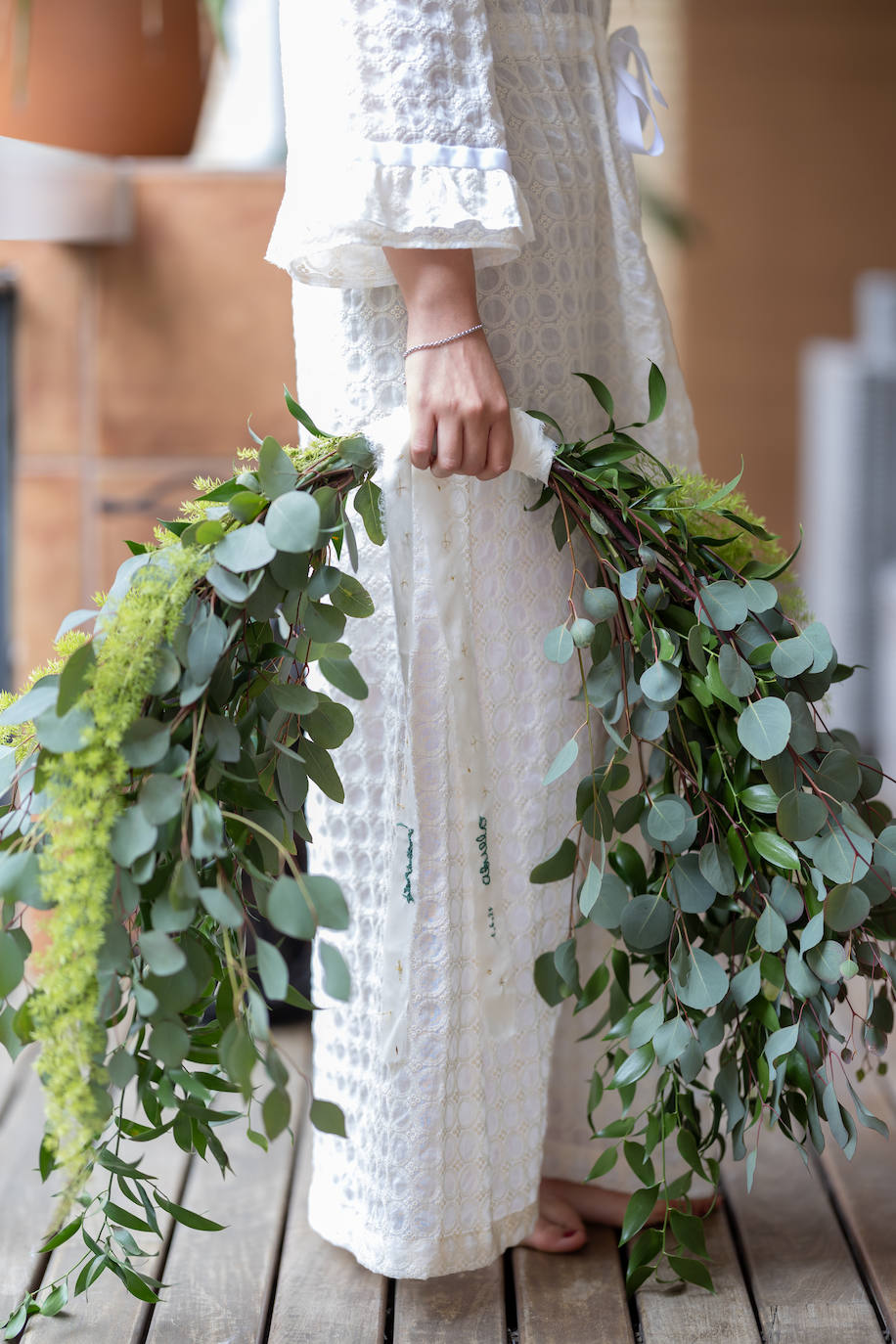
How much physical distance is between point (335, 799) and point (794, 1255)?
2.07 feet

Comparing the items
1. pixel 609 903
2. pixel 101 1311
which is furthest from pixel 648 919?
pixel 101 1311

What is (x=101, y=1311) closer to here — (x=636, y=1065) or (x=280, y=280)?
(x=636, y=1065)

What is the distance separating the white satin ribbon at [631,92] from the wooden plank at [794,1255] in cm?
82

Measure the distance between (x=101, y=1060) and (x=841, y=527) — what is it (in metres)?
2.34

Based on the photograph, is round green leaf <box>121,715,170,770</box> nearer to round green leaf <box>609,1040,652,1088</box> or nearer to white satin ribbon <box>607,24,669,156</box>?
round green leaf <box>609,1040,652,1088</box>

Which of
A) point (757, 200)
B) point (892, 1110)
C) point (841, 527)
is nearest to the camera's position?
point (892, 1110)

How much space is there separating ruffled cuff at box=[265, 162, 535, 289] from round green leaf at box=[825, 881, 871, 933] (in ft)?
1.62

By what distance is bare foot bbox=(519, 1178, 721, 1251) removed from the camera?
116 centimetres

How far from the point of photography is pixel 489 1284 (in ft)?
3.68

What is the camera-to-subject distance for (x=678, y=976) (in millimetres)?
958

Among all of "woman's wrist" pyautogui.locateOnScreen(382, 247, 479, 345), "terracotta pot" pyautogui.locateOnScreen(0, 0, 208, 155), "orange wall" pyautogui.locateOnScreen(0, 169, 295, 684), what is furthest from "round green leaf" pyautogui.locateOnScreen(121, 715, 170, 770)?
"terracotta pot" pyautogui.locateOnScreen(0, 0, 208, 155)

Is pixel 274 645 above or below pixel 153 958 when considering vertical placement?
above

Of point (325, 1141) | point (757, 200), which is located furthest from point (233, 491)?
point (757, 200)

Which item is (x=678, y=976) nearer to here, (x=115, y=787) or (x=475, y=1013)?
(x=475, y=1013)
